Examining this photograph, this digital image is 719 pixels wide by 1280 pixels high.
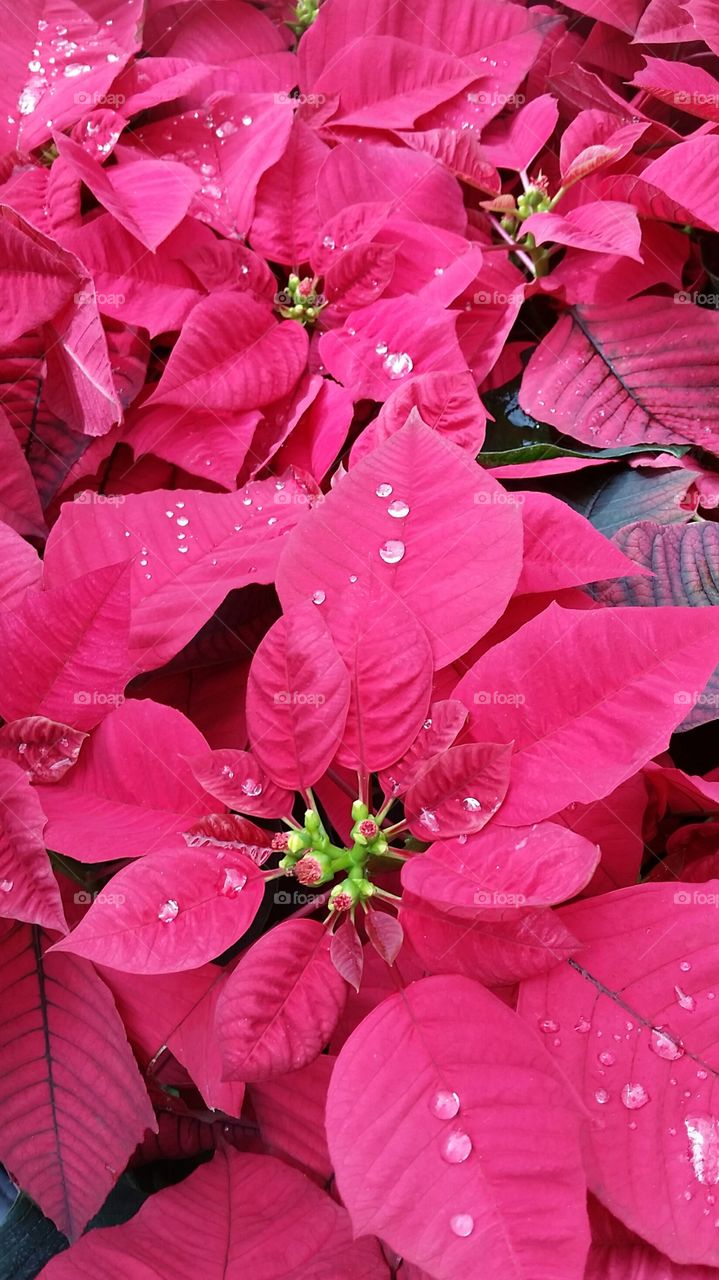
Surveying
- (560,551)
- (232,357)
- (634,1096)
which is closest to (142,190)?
(232,357)

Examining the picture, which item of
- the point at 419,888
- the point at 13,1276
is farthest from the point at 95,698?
the point at 13,1276

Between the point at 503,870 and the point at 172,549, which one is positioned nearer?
the point at 503,870

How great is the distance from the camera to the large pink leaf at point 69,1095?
1.51 ft

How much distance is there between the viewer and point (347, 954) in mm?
412

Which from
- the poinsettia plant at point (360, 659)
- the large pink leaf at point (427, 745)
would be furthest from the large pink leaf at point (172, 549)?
the large pink leaf at point (427, 745)

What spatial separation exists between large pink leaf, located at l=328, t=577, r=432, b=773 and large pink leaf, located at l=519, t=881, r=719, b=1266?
12cm

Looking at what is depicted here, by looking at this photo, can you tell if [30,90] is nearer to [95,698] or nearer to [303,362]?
[303,362]

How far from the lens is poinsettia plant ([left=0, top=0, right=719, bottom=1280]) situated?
40 cm

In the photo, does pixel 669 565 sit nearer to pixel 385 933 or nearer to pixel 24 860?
pixel 385 933

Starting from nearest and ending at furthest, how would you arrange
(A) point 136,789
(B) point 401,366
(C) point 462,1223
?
(C) point 462,1223 → (A) point 136,789 → (B) point 401,366

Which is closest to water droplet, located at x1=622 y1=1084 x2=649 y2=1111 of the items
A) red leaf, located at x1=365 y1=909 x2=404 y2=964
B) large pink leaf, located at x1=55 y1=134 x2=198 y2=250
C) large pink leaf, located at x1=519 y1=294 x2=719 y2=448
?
red leaf, located at x1=365 y1=909 x2=404 y2=964

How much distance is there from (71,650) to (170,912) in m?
0.14

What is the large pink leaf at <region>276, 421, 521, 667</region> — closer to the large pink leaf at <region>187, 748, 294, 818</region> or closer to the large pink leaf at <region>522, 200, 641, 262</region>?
the large pink leaf at <region>187, 748, 294, 818</region>

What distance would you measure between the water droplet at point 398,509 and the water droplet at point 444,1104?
260 mm
